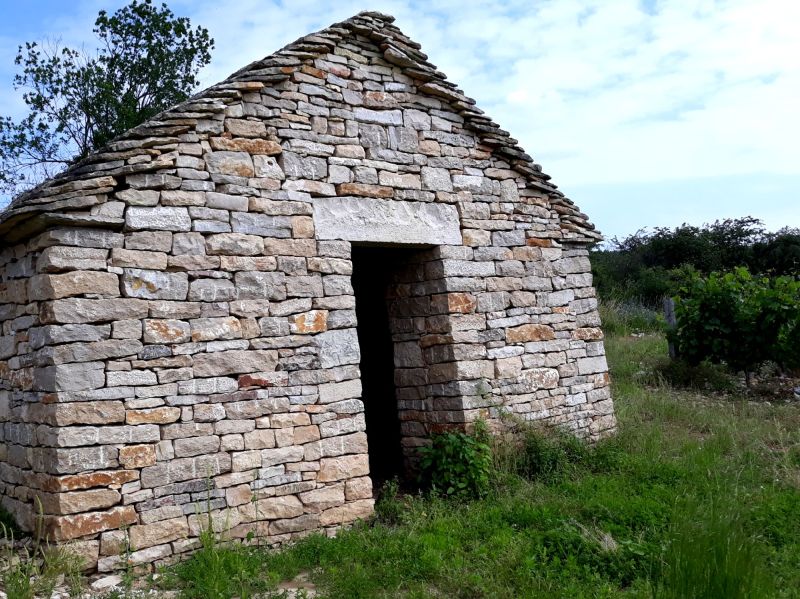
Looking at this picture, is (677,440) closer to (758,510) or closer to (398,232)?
(758,510)

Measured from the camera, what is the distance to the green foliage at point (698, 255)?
19.9 metres

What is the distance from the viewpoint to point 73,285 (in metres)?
4.55

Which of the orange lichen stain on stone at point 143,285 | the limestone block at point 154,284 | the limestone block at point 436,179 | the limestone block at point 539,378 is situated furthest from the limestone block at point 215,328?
the limestone block at point 539,378

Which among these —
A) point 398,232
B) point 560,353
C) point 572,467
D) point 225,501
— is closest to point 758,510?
point 572,467

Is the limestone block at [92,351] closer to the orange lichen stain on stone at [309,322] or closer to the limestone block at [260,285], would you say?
the limestone block at [260,285]

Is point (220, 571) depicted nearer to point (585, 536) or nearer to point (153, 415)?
point (153, 415)

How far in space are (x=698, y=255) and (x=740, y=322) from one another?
41.5ft

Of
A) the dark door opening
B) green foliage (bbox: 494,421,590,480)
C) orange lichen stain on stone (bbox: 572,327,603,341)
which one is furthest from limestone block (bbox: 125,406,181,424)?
orange lichen stain on stone (bbox: 572,327,603,341)

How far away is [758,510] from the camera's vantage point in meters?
5.44

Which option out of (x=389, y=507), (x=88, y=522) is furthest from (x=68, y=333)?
(x=389, y=507)

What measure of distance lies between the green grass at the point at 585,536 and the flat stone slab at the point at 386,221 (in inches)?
80.2

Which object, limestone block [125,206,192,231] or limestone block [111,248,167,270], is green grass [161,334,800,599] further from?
limestone block [125,206,192,231]

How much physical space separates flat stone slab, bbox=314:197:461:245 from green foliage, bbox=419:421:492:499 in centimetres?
170

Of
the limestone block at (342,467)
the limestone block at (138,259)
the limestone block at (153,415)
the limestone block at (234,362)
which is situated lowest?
the limestone block at (342,467)
